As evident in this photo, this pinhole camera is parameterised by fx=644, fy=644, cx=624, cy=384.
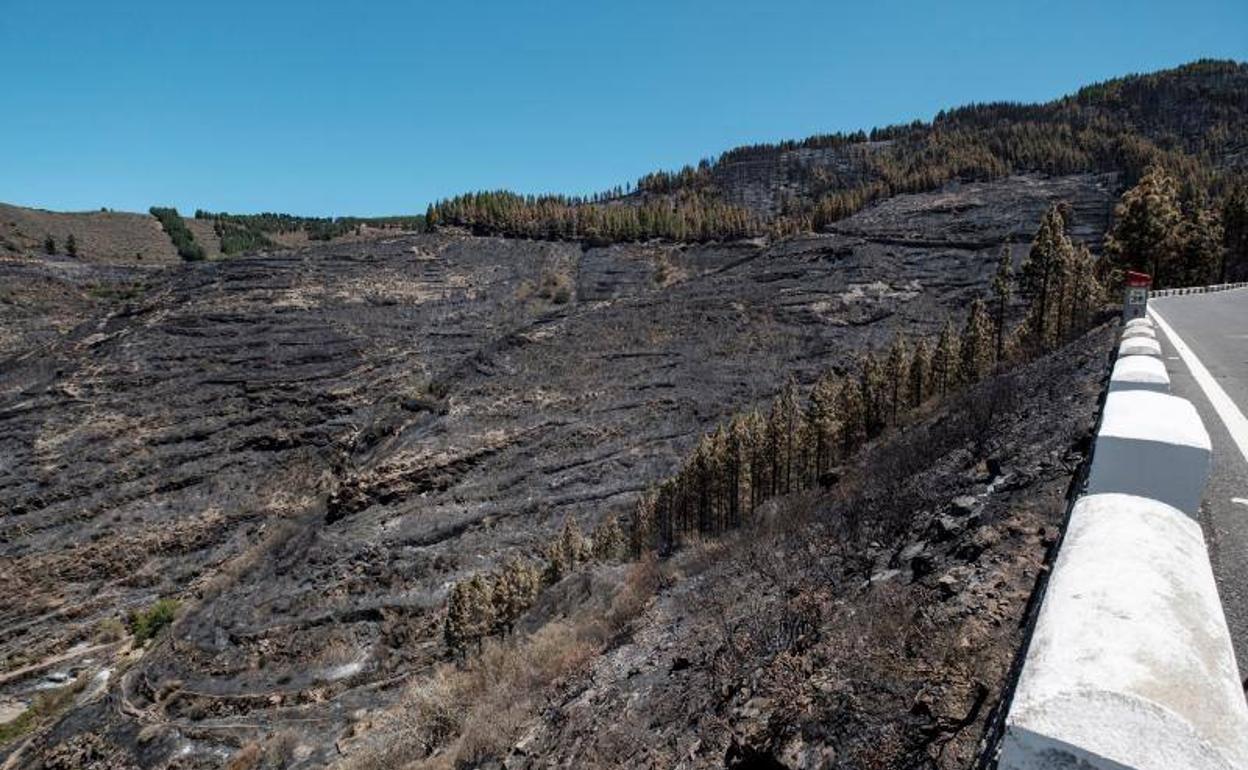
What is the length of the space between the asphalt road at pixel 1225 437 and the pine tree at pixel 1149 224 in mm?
21789

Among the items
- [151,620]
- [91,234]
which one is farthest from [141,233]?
[151,620]

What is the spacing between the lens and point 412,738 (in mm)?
Result: 13164

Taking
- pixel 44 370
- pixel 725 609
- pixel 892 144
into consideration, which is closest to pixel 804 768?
pixel 725 609

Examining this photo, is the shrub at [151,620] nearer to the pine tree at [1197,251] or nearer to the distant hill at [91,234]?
the pine tree at [1197,251]

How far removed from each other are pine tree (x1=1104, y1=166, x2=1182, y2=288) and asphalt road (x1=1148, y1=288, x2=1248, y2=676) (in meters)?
21.8

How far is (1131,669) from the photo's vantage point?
1.84 meters

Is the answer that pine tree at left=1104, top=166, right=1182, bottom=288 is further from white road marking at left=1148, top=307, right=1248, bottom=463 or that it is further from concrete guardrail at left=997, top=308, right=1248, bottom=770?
concrete guardrail at left=997, top=308, right=1248, bottom=770

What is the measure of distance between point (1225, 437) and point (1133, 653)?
7500 mm

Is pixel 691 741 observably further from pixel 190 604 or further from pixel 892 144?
pixel 892 144

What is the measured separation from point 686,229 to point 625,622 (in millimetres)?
105355

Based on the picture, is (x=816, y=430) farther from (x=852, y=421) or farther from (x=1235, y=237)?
(x=1235, y=237)

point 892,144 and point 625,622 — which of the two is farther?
point 892,144

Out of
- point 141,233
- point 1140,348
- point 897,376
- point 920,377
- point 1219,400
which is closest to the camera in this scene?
point 1140,348

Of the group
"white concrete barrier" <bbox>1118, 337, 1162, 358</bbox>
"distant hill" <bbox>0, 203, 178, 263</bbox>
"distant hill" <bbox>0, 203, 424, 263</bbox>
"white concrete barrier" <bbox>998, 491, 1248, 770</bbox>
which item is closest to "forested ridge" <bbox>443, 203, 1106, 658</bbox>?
"white concrete barrier" <bbox>1118, 337, 1162, 358</bbox>
